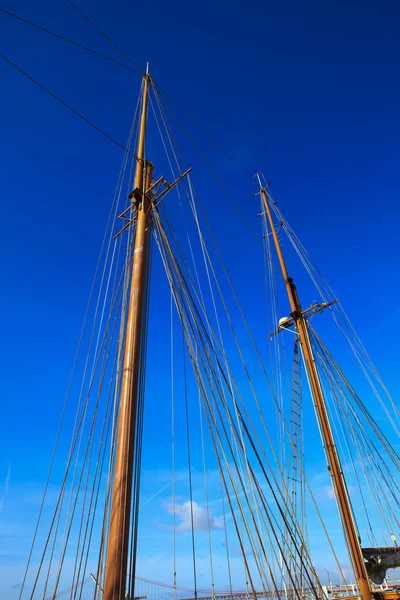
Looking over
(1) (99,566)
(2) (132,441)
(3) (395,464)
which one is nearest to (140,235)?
(2) (132,441)

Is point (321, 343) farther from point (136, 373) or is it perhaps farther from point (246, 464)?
point (136, 373)

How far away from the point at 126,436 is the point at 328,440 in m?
12.7

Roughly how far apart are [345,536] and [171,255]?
1257 cm

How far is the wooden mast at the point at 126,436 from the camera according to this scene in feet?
17.1

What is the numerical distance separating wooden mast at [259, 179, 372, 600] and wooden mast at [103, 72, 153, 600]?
11.7 meters

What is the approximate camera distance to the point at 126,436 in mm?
6289

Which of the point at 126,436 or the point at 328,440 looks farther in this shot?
the point at 328,440

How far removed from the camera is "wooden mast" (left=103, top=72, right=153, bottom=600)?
5.22 metres

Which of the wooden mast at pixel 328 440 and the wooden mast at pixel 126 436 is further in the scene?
the wooden mast at pixel 328 440

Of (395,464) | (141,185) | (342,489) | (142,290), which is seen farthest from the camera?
(395,464)

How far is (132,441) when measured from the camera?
636 centimetres

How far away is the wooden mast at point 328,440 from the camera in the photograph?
44.8 feet

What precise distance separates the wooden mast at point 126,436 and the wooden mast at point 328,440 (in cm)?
1175

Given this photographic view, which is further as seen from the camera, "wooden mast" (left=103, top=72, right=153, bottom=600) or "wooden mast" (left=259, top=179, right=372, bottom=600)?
"wooden mast" (left=259, top=179, right=372, bottom=600)
